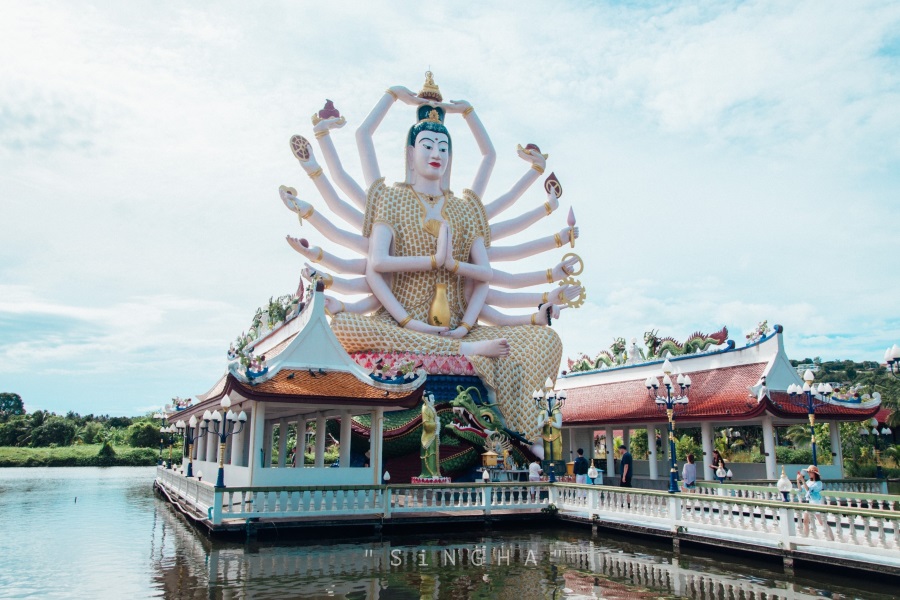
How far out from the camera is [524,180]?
99.3ft

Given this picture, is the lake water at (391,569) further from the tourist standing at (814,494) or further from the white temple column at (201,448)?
the white temple column at (201,448)

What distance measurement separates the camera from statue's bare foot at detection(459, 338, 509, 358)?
24000mm

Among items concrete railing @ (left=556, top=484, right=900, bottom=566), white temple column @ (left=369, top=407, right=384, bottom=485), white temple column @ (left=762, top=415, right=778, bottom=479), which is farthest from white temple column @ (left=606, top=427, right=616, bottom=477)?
white temple column @ (left=369, top=407, right=384, bottom=485)

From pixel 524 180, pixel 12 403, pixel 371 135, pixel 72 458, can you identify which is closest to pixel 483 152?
pixel 524 180

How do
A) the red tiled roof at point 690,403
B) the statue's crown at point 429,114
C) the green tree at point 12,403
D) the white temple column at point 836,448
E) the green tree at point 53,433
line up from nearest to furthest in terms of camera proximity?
the red tiled roof at point 690,403
the white temple column at point 836,448
the statue's crown at point 429,114
the green tree at point 53,433
the green tree at point 12,403


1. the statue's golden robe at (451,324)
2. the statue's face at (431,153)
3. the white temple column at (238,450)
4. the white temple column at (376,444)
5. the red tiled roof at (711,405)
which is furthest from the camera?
the statue's face at (431,153)

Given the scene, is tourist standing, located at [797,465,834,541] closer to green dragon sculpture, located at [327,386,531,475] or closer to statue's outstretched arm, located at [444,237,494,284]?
green dragon sculpture, located at [327,386,531,475]

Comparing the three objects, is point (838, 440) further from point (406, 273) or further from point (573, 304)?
point (406, 273)

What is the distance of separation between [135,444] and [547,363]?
49086 millimetres

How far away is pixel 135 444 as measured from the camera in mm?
61906

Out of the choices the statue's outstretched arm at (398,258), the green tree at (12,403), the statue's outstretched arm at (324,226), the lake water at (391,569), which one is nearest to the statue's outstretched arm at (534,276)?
the statue's outstretched arm at (398,258)

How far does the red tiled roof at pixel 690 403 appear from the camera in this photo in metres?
20.1

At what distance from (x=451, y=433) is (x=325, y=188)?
1067 centimetres

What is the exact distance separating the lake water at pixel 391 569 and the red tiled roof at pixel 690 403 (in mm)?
6643
